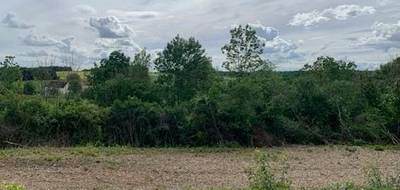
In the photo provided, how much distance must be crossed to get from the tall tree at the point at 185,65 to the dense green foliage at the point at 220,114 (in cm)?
589

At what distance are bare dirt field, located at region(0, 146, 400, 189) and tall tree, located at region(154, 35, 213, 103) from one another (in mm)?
15323

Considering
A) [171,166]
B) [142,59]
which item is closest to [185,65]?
[142,59]

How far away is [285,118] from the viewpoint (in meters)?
26.9

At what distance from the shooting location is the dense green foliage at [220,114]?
25234 millimetres

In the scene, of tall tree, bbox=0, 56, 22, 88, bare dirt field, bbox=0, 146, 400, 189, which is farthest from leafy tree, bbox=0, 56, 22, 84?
bare dirt field, bbox=0, 146, 400, 189

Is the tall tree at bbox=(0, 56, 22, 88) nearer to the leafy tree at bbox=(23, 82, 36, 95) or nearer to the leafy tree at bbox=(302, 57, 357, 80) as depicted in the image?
the leafy tree at bbox=(23, 82, 36, 95)

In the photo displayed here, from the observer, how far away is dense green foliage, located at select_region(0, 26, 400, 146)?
82.8 feet

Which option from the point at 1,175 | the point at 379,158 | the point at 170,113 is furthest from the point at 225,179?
the point at 170,113

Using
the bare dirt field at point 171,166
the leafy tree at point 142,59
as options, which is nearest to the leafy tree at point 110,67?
the leafy tree at point 142,59

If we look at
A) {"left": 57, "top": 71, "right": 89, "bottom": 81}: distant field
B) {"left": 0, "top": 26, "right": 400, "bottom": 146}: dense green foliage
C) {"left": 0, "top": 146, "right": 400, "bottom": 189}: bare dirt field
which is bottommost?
{"left": 0, "top": 146, "right": 400, "bottom": 189}: bare dirt field

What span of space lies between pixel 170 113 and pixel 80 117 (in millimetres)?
4029

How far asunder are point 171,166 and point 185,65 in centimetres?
2279

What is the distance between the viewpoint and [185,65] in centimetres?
4088

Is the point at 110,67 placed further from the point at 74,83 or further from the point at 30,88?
the point at 30,88
